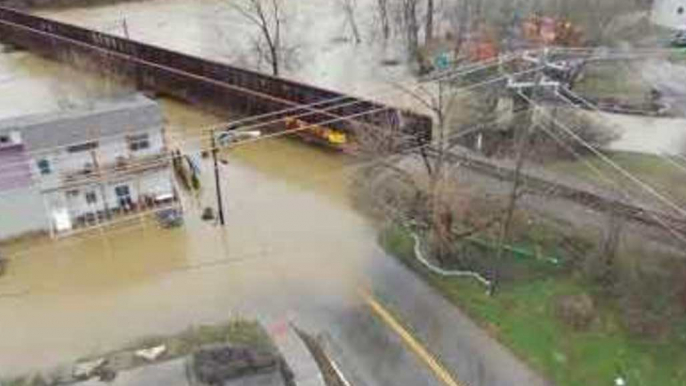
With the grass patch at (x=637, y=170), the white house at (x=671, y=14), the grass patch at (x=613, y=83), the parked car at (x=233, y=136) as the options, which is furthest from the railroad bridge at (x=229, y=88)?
the white house at (x=671, y=14)

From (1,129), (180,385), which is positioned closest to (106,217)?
(1,129)

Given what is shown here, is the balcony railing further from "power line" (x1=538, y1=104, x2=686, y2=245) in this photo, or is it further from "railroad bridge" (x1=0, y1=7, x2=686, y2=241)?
"power line" (x1=538, y1=104, x2=686, y2=245)

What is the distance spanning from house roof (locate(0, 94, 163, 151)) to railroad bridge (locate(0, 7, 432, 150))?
570 centimetres

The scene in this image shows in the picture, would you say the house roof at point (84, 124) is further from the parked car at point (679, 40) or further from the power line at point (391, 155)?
the parked car at point (679, 40)

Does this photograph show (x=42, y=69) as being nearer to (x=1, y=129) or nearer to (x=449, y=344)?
(x=1, y=129)

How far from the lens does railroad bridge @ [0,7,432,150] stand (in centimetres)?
2581

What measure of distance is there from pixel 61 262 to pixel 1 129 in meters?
3.94

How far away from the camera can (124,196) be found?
22719 mm

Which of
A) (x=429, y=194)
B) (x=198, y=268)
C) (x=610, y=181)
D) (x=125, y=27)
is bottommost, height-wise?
(x=198, y=268)

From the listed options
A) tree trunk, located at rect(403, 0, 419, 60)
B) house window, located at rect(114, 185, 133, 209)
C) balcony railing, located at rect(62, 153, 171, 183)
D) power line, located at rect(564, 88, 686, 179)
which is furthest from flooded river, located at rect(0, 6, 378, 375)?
tree trunk, located at rect(403, 0, 419, 60)

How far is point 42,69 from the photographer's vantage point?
128 feet

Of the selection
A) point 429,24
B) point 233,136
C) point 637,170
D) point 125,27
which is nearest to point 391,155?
point 233,136

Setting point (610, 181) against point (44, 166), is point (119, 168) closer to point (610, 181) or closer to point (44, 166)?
point (44, 166)

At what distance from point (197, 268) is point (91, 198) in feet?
13.3
